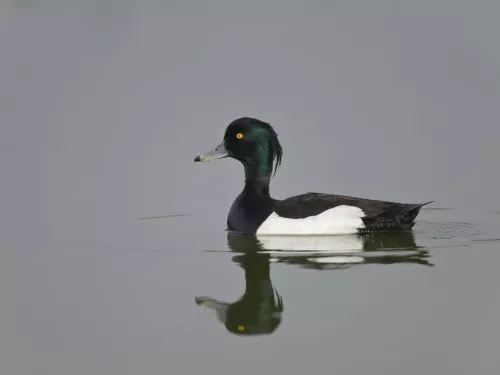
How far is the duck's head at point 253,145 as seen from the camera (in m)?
9.41

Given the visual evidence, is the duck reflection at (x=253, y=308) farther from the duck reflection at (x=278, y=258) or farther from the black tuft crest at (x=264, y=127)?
the black tuft crest at (x=264, y=127)

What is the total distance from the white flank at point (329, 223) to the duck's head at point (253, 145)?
1.04 meters

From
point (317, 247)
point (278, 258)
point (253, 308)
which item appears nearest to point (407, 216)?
point (317, 247)

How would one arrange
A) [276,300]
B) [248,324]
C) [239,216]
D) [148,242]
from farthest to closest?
[239,216]
[148,242]
[276,300]
[248,324]

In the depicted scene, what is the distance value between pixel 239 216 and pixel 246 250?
124cm

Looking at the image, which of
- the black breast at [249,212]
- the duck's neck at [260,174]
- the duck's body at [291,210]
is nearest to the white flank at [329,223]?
the duck's body at [291,210]

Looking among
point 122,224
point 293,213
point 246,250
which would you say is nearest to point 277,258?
point 246,250

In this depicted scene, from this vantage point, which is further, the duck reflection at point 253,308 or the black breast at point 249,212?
the black breast at point 249,212

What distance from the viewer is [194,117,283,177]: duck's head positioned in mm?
9414

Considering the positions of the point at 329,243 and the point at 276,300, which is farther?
the point at 329,243

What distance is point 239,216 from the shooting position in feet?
29.8

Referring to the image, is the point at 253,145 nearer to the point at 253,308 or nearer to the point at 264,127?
the point at 264,127

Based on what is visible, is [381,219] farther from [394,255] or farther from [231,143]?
[231,143]

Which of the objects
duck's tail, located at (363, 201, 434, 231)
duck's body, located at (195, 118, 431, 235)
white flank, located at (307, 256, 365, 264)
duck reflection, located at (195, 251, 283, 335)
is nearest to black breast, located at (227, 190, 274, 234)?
duck's body, located at (195, 118, 431, 235)
